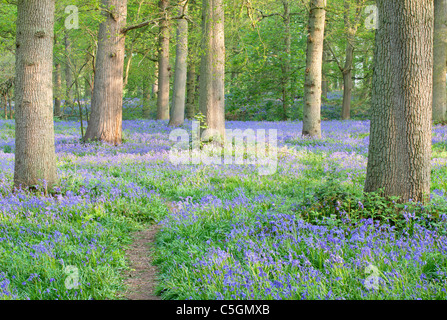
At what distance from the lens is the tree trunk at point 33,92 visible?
19.4 feet

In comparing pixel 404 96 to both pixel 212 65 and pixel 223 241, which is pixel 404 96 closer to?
pixel 223 241

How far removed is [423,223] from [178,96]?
15.7 meters

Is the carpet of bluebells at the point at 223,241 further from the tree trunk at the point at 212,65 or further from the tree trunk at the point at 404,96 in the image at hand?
the tree trunk at the point at 212,65

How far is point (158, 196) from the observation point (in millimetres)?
6520

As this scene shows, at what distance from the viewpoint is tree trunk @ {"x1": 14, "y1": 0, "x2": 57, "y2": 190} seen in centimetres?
591

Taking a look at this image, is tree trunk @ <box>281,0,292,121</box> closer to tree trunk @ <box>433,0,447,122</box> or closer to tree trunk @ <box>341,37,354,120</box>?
tree trunk @ <box>341,37,354,120</box>

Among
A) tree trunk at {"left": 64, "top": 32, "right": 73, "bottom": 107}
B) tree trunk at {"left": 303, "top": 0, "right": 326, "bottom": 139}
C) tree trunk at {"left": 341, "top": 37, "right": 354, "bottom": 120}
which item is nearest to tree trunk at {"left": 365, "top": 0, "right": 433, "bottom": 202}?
tree trunk at {"left": 303, "top": 0, "right": 326, "bottom": 139}

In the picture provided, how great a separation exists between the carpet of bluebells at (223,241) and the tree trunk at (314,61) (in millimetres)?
5351

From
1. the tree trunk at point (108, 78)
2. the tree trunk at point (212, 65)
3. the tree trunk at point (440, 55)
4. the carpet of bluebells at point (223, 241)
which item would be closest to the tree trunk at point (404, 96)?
the carpet of bluebells at point (223, 241)

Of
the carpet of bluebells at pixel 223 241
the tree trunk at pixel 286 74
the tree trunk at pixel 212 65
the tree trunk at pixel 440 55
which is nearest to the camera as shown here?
the carpet of bluebells at pixel 223 241

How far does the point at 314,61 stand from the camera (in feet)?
39.9

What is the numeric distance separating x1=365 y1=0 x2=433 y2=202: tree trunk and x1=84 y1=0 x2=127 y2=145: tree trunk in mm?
8999
